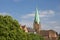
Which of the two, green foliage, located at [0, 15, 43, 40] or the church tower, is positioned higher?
the church tower

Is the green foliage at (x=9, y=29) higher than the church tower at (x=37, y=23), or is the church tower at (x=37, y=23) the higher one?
the church tower at (x=37, y=23)

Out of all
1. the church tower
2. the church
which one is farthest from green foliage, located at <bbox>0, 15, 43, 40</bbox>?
the church

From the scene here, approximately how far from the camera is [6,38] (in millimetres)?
42406

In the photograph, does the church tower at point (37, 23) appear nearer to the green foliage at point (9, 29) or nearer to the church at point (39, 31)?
the church at point (39, 31)

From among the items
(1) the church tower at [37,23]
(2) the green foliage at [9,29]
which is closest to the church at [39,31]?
(1) the church tower at [37,23]

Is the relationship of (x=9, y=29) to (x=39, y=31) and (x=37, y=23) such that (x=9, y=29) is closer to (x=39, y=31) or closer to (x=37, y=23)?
(x=37, y=23)

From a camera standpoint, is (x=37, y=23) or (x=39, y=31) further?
(x=39, y=31)

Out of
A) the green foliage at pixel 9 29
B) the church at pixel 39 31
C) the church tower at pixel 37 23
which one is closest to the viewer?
the green foliage at pixel 9 29

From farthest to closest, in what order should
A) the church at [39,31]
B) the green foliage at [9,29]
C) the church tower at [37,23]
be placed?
the church at [39,31] → the church tower at [37,23] → the green foliage at [9,29]

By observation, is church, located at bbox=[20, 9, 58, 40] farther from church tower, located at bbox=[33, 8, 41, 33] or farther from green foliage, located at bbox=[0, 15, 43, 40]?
green foliage, located at bbox=[0, 15, 43, 40]

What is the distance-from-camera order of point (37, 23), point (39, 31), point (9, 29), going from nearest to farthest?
point (9, 29)
point (37, 23)
point (39, 31)

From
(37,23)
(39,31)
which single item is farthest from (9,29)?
(39,31)

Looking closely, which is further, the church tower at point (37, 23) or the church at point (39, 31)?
the church at point (39, 31)

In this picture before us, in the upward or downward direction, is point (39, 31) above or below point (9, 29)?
above
